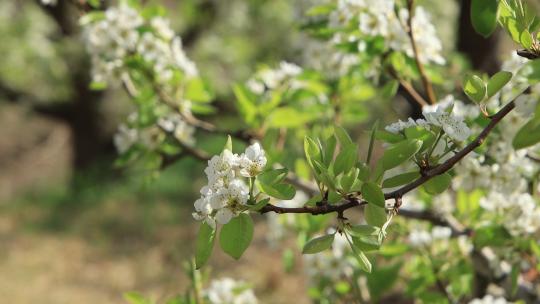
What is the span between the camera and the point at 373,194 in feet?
2.73

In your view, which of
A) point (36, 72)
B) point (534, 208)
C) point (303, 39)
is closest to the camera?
Result: point (534, 208)

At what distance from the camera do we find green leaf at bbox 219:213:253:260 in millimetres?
866

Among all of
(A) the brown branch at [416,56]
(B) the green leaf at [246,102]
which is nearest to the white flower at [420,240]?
(A) the brown branch at [416,56]

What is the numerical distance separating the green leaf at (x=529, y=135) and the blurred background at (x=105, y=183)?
1.87 m

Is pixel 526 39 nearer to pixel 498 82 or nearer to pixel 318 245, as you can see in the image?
pixel 498 82

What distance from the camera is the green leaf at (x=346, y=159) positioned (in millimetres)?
855

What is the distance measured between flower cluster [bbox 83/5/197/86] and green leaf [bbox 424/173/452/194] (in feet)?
3.62

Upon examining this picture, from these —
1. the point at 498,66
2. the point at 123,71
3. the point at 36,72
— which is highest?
the point at 123,71

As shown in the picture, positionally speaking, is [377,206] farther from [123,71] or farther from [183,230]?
[183,230]

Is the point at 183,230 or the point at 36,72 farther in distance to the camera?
the point at 36,72

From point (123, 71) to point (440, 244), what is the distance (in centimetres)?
107

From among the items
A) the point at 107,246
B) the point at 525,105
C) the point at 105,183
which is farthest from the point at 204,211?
the point at 105,183

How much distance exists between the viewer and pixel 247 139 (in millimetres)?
1953

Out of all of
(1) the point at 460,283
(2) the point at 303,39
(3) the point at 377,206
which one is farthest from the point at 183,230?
(3) the point at 377,206
